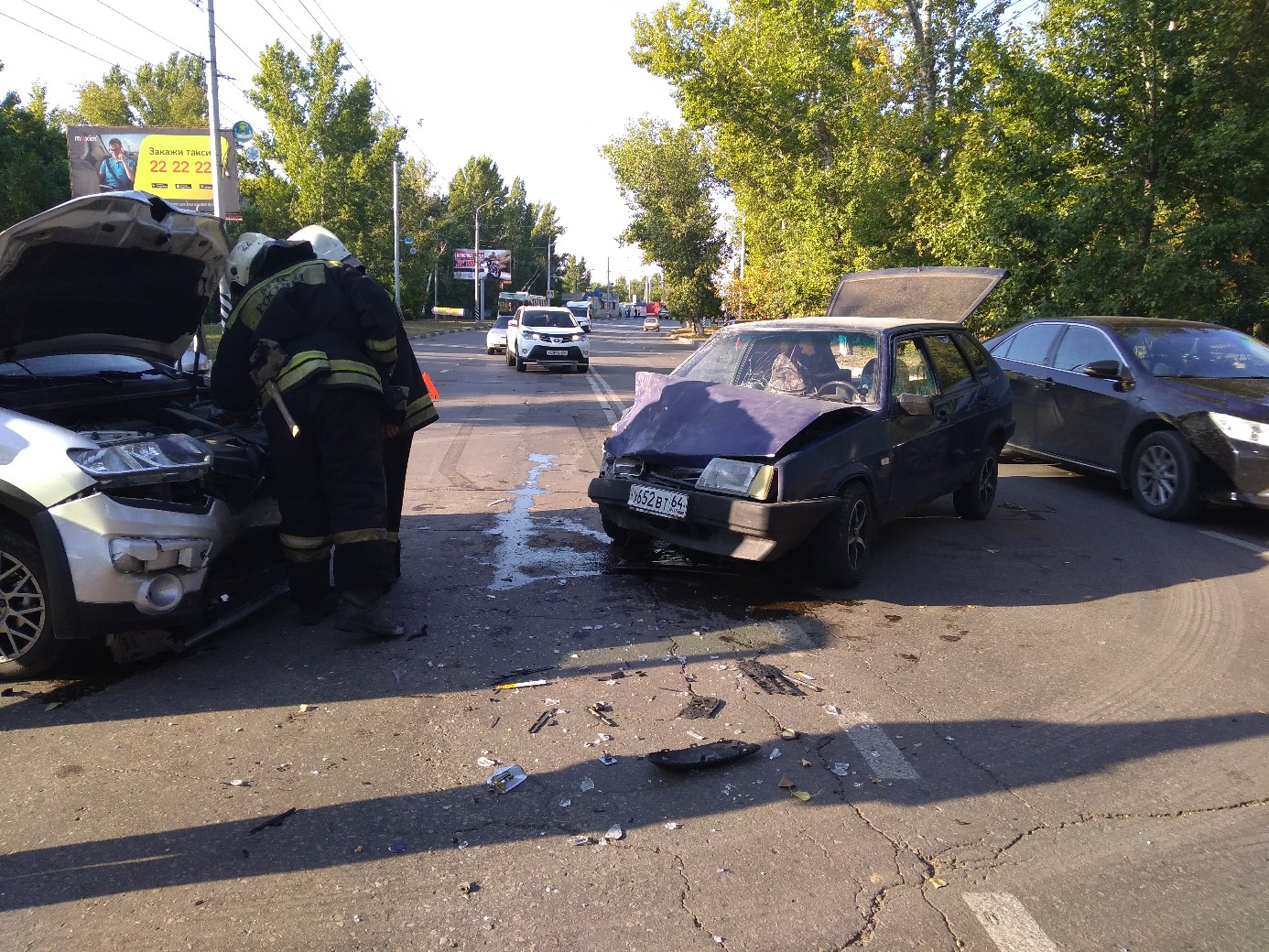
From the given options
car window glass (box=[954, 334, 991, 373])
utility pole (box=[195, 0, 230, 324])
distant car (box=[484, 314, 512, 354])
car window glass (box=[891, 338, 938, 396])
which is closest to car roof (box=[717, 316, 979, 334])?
car window glass (box=[891, 338, 938, 396])

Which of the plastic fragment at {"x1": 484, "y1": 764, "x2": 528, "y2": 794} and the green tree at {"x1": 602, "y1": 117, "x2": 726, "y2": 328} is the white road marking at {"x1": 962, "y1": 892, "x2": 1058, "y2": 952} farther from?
the green tree at {"x1": 602, "y1": 117, "x2": 726, "y2": 328}

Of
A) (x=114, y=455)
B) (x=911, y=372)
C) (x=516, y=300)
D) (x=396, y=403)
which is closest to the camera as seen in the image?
(x=114, y=455)

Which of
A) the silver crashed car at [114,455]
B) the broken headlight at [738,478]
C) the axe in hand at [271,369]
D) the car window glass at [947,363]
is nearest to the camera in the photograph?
the silver crashed car at [114,455]

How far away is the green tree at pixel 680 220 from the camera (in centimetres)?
4791

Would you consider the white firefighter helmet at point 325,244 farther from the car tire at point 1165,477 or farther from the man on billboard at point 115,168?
the man on billboard at point 115,168

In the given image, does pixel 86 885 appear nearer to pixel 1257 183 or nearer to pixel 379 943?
pixel 379 943

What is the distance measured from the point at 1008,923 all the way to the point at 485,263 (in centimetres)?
9136

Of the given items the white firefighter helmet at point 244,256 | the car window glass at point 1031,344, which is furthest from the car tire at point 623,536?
the car window glass at point 1031,344

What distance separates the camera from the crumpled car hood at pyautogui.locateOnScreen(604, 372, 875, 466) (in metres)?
5.58

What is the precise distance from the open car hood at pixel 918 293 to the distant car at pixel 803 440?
1.05m

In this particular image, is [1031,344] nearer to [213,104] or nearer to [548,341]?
[548,341]

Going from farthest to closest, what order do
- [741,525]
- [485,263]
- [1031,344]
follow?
[485,263] < [1031,344] < [741,525]

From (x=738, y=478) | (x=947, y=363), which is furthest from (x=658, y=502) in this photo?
(x=947, y=363)

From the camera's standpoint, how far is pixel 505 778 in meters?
3.52
